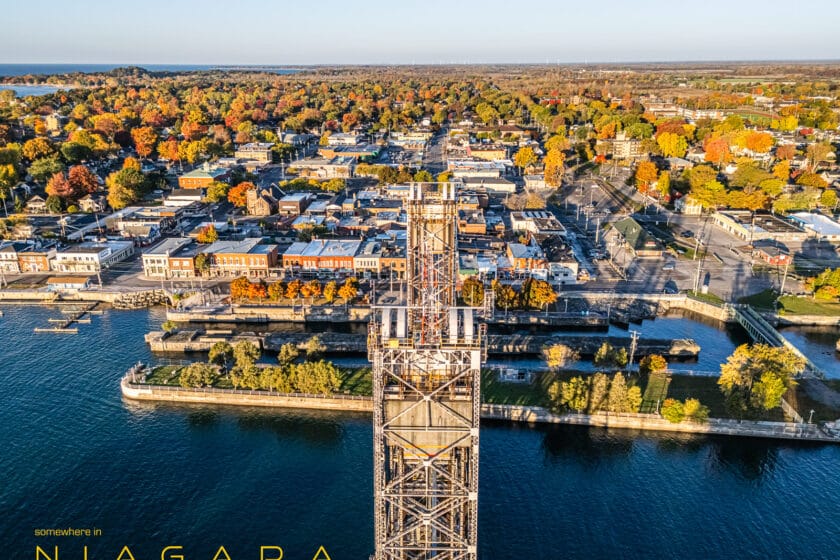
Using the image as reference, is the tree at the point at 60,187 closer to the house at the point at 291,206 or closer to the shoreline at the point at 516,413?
the house at the point at 291,206

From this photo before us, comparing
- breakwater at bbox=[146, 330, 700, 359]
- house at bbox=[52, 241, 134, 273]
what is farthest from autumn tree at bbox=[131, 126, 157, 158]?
breakwater at bbox=[146, 330, 700, 359]

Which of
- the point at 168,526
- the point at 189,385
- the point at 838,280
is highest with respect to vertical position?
the point at 838,280

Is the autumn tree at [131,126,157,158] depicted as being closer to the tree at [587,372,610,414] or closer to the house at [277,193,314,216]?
the house at [277,193,314,216]

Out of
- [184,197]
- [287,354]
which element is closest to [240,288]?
[287,354]

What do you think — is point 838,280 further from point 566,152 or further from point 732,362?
point 566,152

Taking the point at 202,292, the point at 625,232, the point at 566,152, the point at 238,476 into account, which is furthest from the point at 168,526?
the point at 566,152

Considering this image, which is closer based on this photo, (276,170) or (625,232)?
(625,232)

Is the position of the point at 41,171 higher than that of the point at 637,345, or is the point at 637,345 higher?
the point at 41,171

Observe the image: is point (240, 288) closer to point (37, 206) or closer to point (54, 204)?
point (54, 204)
